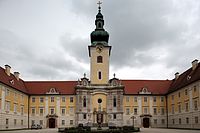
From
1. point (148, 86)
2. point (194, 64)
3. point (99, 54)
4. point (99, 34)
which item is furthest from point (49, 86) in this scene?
point (194, 64)

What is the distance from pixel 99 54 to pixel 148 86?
11.8 m

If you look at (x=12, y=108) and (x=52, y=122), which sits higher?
(x=12, y=108)

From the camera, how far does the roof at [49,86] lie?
6097 centimetres

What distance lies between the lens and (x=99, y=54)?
60.4 m

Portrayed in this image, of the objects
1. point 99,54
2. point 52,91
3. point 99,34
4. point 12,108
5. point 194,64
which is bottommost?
point 12,108

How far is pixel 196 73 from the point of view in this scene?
150 feet

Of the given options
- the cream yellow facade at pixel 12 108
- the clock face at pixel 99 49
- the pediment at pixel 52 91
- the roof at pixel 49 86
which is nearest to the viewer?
the cream yellow facade at pixel 12 108

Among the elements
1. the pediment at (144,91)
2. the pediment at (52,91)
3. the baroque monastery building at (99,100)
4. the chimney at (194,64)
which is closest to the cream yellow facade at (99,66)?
the baroque monastery building at (99,100)

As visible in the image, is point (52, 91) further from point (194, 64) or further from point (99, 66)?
point (194, 64)

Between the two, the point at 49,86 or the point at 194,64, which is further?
the point at 49,86

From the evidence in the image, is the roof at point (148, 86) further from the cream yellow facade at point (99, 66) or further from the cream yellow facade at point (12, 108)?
the cream yellow facade at point (12, 108)

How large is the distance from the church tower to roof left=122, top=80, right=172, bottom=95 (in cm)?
545

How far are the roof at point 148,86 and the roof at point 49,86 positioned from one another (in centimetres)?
1065

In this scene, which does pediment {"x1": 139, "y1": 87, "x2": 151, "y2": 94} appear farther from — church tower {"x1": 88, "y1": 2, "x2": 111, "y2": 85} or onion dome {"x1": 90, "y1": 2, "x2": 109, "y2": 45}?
onion dome {"x1": 90, "y1": 2, "x2": 109, "y2": 45}
